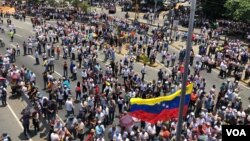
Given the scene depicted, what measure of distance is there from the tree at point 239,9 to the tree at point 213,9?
5.02 metres

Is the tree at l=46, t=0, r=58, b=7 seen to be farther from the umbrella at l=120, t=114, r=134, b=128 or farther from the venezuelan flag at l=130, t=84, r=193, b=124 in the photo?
the venezuelan flag at l=130, t=84, r=193, b=124

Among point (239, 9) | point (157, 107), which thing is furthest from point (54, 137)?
point (239, 9)

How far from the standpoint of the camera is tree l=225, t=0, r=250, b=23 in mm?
47656

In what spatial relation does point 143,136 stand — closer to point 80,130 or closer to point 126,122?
point 126,122

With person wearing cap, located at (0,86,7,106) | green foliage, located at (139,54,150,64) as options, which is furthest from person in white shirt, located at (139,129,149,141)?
green foliage, located at (139,54,150,64)

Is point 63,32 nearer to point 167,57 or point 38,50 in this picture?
point 38,50

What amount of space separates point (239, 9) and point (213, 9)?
8589mm

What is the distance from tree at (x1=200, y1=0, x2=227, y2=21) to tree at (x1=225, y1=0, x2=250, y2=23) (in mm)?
5024

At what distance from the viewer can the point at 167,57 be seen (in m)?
34.4

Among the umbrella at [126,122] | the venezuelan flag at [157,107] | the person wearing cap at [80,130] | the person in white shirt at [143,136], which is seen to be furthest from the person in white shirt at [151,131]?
the person wearing cap at [80,130]

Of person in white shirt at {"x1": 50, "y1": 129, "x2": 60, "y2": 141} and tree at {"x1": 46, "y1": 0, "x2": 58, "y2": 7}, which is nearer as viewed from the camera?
person in white shirt at {"x1": 50, "y1": 129, "x2": 60, "y2": 141}

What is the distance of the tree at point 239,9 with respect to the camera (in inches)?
1876

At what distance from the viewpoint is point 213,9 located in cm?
5684

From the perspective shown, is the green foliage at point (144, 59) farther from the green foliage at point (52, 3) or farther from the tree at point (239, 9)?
the green foliage at point (52, 3)
